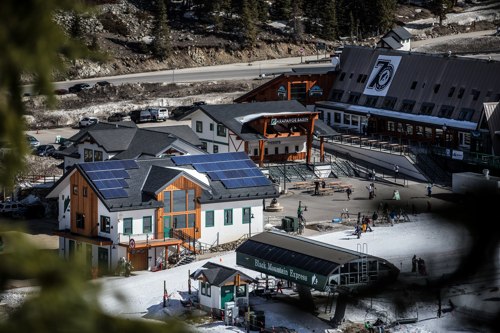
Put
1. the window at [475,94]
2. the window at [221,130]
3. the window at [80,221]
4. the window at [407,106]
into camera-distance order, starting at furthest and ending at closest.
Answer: the window at [407,106]
the window at [475,94]
the window at [221,130]
the window at [80,221]

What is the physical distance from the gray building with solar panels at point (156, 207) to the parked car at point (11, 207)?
4339mm

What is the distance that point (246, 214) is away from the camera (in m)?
45.3

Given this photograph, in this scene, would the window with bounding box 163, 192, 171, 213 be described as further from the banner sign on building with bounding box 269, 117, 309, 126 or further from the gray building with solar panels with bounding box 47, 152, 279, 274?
the banner sign on building with bounding box 269, 117, 309, 126

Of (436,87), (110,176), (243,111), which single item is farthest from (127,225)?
(436,87)

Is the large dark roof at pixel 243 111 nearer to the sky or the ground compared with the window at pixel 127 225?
nearer to the sky

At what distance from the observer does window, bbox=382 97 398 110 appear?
65.9 meters

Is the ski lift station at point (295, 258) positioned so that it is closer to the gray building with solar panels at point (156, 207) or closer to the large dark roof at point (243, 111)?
the gray building with solar panels at point (156, 207)

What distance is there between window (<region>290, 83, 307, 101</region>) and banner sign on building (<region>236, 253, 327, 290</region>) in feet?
111

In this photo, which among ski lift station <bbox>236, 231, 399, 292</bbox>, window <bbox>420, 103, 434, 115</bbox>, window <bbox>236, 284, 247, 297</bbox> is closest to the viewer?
ski lift station <bbox>236, 231, 399, 292</bbox>

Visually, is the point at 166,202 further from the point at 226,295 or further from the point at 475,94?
the point at 475,94

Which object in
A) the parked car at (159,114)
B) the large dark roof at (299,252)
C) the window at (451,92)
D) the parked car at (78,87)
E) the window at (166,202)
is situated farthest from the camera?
the parked car at (78,87)

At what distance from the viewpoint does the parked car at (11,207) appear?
4958 cm

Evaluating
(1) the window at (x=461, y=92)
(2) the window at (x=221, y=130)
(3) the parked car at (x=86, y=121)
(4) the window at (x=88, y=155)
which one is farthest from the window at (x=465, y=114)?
(3) the parked car at (x=86, y=121)

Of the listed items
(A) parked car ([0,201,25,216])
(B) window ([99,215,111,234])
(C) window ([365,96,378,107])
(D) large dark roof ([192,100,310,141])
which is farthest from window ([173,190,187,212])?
(C) window ([365,96,378,107])
